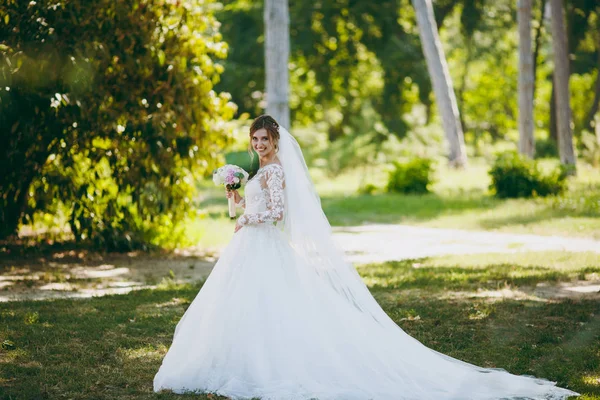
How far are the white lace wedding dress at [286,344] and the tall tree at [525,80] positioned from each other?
51.9 feet

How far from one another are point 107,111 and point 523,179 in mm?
10931

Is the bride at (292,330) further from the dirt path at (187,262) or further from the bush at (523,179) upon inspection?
the bush at (523,179)

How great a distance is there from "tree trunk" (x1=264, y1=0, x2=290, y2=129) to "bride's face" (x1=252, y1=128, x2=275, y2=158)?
8501mm

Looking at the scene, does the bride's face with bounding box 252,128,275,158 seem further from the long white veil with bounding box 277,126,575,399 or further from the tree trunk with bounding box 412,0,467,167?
the tree trunk with bounding box 412,0,467,167

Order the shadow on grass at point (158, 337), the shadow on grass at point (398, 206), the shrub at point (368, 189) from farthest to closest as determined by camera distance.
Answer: the shrub at point (368, 189), the shadow on grass at point (398, 206), the shadow on grass at point (158, 337)

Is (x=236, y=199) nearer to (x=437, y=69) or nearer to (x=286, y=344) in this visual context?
(x=286, y=344)

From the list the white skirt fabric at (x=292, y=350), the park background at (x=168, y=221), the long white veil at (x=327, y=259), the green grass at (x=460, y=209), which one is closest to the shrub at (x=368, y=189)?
the park background at (x=168, y=221)

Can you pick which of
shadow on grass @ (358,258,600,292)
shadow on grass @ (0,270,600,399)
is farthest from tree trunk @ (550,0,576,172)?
shadow on grass @ (0,270,600,399)

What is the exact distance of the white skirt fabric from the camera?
4930 mm

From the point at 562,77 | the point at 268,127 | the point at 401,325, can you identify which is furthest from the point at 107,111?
the point at 562,77

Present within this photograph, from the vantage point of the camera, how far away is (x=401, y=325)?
6.92 meters

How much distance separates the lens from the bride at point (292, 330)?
4.96 m

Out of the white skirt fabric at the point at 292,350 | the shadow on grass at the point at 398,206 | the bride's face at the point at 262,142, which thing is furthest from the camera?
the shadow on grass at the point at 398,206

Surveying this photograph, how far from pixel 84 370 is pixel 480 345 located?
10.9 ft
